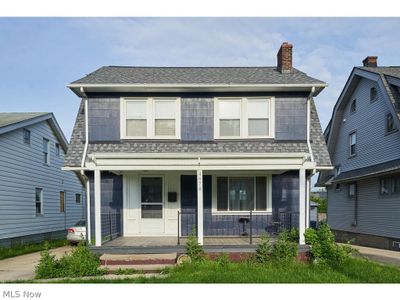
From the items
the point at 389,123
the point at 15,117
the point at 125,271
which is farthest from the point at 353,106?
the point at 15,117

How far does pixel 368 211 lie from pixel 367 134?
392 cm

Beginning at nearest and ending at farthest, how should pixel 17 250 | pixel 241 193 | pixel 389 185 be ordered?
pixel 241 193, pixel 17 250, pixel 389 185

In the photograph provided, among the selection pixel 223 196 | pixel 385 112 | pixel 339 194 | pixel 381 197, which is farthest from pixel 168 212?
pixel 339 194

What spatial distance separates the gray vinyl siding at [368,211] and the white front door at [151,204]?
32.6 ft

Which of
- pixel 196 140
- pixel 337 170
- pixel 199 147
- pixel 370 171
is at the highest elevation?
pixel 196 140

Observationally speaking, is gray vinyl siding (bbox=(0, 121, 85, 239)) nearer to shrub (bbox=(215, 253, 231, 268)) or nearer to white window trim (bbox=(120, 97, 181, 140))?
white window trim (bbox=(120, 97, 181, 140))

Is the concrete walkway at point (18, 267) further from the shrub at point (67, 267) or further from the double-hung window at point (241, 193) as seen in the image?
the double-hung window at point (241, 193)

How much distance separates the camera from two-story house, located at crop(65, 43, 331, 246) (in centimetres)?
1180

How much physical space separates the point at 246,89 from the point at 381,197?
8.97 m

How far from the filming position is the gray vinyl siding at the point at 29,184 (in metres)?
15.4

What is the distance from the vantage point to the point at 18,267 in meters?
10.7

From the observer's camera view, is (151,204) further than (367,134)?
No

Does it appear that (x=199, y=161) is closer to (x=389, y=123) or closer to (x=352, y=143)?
(x=389, y=123)

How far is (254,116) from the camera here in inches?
478
